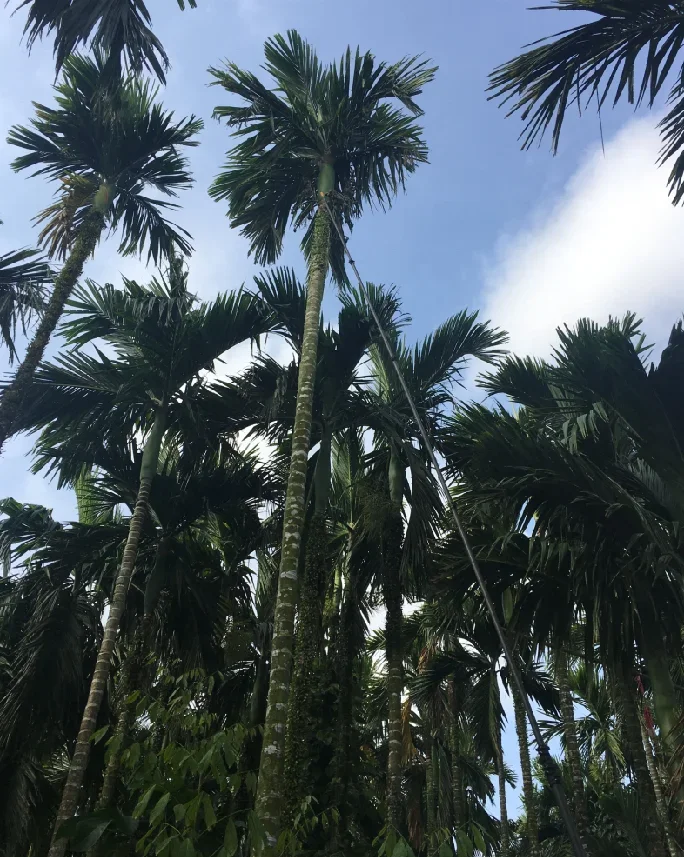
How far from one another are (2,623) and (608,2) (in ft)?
34.5

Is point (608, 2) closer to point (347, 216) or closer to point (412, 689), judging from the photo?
point (347, 216)

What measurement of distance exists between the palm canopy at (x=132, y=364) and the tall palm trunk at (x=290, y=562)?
1.30 m

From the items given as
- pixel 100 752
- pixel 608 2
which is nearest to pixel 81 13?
pixel 608 2

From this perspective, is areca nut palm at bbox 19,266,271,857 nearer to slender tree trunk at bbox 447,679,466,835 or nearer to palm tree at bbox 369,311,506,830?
palm tree at bbox 369,311,506,830

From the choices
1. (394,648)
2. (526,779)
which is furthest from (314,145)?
(526,779)

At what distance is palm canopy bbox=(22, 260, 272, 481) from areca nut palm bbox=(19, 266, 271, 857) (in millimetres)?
14

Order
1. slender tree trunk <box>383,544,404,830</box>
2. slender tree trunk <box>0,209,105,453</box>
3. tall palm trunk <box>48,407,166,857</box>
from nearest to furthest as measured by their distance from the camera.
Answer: tall palm trunk <box>48,407,166,857</box> → slender tree trunk <box>383,544,404,830</box> → slender tree trunk <box>0,209,105,453</box>

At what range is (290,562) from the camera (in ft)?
22.0

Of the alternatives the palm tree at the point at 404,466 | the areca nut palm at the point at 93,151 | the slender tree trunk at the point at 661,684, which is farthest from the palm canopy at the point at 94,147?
the slender tree trunk at the point at 661,684

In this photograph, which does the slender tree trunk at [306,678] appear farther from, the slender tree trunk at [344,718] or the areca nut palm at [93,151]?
the areca nut palm at [93,151]

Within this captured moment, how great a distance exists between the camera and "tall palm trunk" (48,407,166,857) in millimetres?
6922

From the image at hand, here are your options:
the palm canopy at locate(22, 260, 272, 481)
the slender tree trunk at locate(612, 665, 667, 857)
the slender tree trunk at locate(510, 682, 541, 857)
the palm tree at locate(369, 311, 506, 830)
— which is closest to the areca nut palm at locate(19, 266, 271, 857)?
the palm canopy at locate(22, 260, 272, 481)

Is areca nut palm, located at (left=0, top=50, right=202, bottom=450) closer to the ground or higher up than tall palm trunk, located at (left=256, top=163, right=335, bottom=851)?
higher up

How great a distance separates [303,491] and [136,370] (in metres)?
3.84
